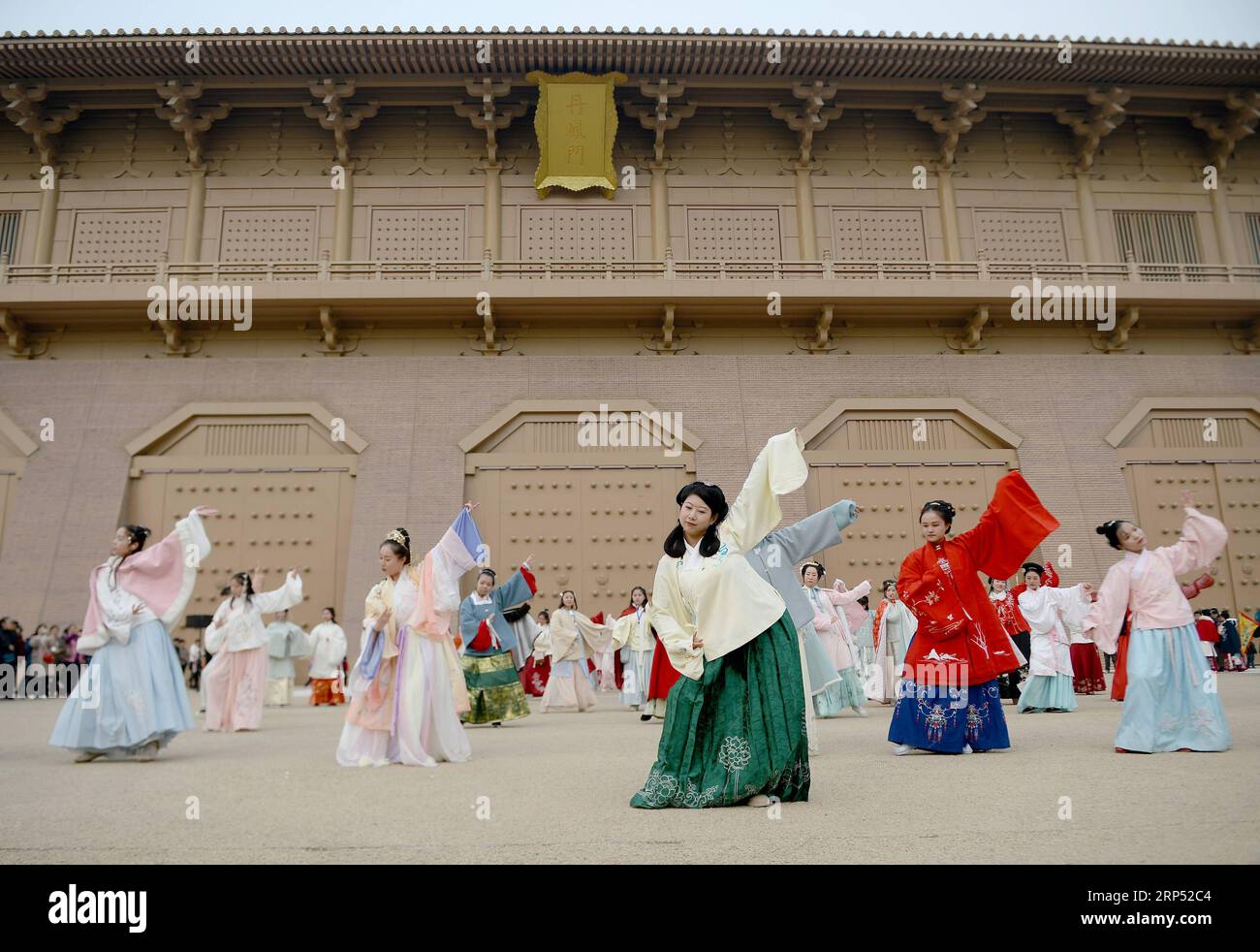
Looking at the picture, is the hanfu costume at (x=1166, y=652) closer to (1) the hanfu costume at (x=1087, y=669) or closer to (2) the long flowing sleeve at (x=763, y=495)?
(2) the long flowing sleeve at (x=763, y=495)

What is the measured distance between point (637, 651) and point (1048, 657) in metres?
4.36

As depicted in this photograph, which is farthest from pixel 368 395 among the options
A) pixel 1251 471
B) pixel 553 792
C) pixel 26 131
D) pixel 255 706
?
pixel 1251 471

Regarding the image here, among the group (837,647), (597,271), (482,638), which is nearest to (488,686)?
(482,638)

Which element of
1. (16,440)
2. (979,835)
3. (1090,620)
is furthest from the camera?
(16,440)

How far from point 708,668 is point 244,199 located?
14.8 metres

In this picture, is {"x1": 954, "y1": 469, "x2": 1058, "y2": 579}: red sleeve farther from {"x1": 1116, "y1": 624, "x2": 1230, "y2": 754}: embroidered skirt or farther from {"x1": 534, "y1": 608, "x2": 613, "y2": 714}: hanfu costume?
{"x1": 534, "y1": 608, "x2": 613, "y2": 714}: hanfu costume

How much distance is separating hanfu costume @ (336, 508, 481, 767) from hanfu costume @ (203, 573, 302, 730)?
2.75 metres

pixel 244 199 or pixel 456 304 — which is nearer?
pixel 456 304

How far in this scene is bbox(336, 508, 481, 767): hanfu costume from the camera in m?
6.11

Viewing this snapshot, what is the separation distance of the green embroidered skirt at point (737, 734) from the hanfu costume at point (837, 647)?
5.08 metres

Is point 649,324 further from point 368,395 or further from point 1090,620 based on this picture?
point 1090,620

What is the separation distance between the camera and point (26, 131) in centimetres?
1568

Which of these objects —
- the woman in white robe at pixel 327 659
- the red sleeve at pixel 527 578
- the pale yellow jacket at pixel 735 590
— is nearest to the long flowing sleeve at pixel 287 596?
the red sleeve at pixel 527 578

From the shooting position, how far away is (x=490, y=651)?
8688 mm
